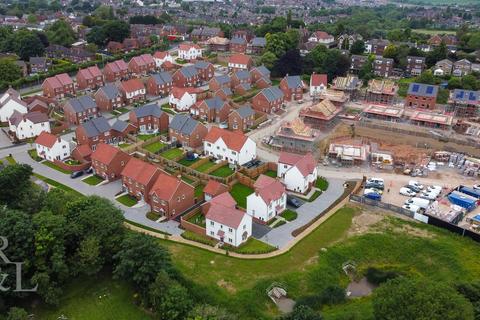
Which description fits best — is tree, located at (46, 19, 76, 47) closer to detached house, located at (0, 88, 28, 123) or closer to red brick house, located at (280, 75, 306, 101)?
detached house, located at (0, 88, 28, 123)

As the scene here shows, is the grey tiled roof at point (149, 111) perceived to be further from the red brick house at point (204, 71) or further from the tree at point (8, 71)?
the tree at point (8, 71)

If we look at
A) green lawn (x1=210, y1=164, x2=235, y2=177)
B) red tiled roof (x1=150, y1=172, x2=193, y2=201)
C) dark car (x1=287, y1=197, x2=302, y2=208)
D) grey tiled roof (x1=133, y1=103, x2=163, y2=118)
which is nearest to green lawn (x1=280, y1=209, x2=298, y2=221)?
dark car (x1=287, y1=197, x2=302, y2=208)

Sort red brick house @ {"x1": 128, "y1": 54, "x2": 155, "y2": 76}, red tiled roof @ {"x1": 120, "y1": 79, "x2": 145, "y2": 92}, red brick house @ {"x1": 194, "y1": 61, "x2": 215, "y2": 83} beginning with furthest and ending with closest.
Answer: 1. red brick house @ {"x1": 128, "y1": 54, "x2": 155, "y2": 76}
2. red brick house @ {"x1": 194, "y1": 61, "x2": 215, "y2": 83}
3. red tiled roof @ {"x1": 120, "y1": 79, "x2": 145, "y2": 92}

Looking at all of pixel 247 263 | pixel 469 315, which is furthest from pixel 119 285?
pixel 469 315

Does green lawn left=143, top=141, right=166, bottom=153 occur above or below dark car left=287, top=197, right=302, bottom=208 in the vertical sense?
above

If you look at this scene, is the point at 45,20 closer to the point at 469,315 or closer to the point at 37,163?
the point at 37,163

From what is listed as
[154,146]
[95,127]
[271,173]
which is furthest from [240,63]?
[271,173]
